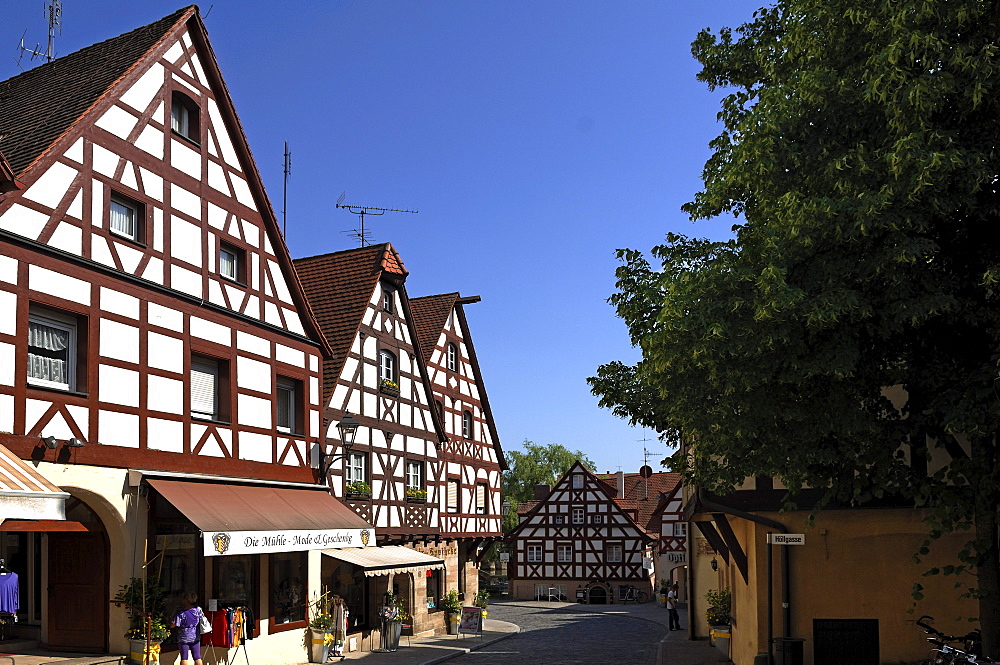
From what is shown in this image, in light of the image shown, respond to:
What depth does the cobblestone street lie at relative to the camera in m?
24.6

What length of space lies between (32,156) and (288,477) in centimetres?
856

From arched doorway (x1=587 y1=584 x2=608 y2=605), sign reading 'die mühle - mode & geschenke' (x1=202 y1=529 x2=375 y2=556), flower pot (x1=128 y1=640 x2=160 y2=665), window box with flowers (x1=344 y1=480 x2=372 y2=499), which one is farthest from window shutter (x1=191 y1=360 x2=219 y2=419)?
arched doorway (x1=587 y1=584 x2=608 y2=605)

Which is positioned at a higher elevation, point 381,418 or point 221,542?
point 381,418

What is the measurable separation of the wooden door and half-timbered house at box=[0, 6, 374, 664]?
3 cm

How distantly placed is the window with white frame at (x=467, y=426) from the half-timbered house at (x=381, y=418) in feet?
16.4

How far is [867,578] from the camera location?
17297 mm

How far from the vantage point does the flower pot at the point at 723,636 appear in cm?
2381

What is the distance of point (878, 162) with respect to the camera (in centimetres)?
1113

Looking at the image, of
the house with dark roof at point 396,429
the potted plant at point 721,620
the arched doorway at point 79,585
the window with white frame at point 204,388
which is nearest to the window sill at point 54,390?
the arched doorway at point 79,585

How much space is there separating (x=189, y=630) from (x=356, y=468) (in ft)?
37.0

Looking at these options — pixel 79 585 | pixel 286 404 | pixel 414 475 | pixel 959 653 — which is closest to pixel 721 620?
pixel 414 475

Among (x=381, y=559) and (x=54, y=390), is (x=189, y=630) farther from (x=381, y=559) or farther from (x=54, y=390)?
(x=381, y=559)

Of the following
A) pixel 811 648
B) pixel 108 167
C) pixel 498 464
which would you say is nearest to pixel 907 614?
pixel 811 648

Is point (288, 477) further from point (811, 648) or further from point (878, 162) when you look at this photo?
point (878, 162)
